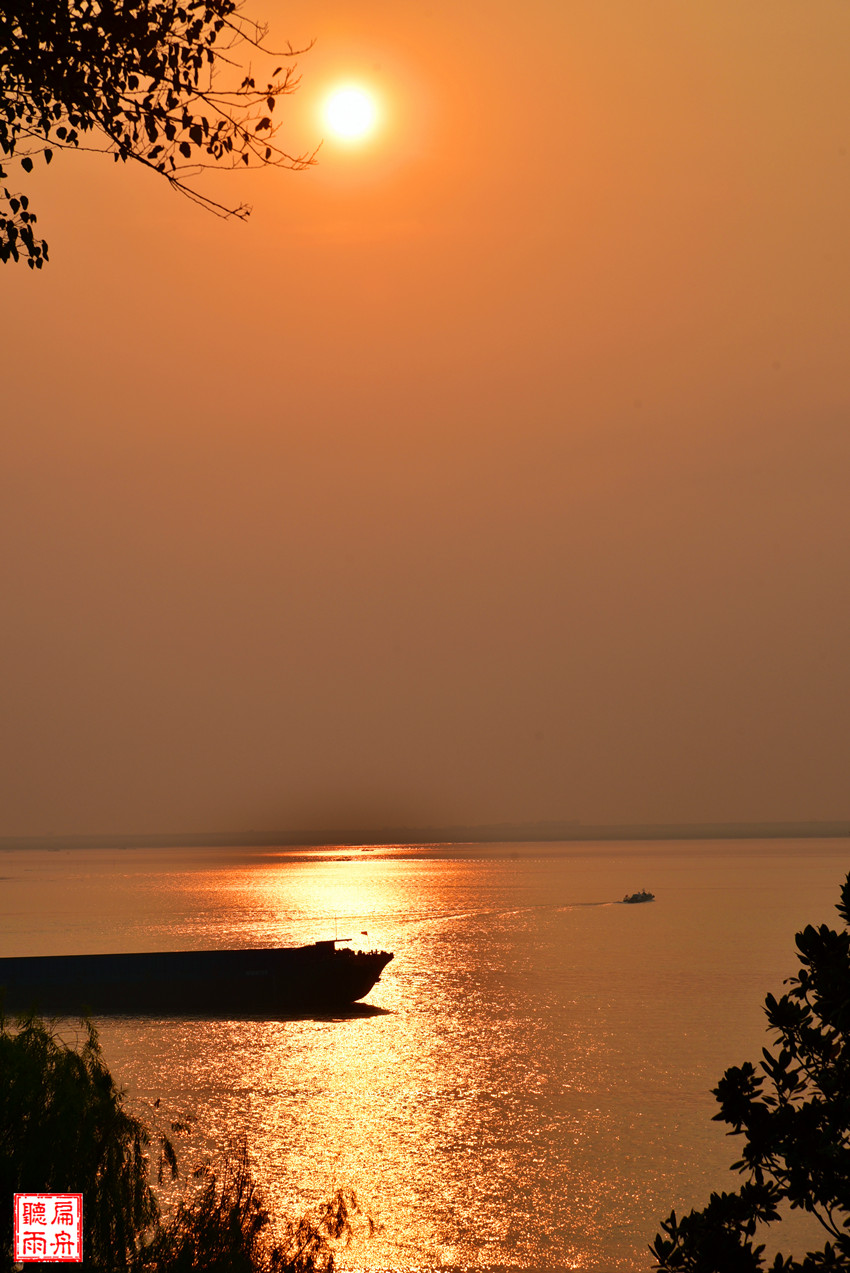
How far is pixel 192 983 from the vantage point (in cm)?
9131

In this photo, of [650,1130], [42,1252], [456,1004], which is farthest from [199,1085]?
[42,1252]

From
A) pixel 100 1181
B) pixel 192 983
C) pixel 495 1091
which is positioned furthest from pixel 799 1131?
pixel 192 983

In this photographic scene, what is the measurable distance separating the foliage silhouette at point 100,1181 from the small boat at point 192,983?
225 feet

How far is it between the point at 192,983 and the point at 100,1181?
75.3m

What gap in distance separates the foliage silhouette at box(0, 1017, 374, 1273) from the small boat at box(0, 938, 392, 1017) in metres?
68.6

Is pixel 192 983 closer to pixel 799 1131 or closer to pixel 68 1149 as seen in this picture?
pixel 68 1149

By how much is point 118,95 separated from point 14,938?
143759 millimetres

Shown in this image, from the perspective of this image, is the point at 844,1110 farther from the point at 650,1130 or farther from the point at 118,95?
the point at 650,1130

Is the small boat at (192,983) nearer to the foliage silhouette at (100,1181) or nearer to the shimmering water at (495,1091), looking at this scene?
the shimmering water at (495,1091)

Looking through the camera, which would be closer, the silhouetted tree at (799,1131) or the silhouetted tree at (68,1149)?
the silhouetted tree at (799,1131)

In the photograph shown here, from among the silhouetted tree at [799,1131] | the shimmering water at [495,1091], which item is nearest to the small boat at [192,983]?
the shimmering water at [495,1091]

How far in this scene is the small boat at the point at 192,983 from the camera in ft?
290

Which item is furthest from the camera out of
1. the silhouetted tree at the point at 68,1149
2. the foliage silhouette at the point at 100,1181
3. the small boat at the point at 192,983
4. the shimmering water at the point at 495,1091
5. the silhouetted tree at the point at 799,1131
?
the small boat at the point at 192,983

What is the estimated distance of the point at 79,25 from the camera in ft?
40.4
